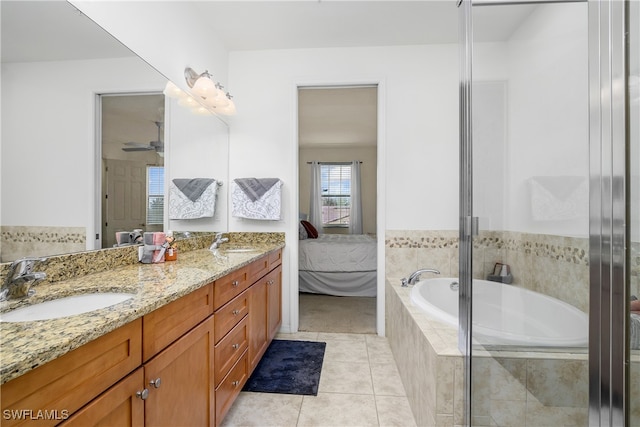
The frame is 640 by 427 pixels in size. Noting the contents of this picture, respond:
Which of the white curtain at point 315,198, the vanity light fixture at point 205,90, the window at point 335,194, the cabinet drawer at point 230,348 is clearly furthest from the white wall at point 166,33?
the window at point 335,194

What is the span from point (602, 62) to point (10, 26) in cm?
177

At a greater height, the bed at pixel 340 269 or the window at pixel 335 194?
the window at pixel 335 194

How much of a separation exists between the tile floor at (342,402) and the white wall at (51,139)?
1.29 meters

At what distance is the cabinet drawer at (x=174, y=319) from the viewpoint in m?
0.82

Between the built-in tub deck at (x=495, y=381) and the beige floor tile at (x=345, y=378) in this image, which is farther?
the beige floor tile at (x=345, y=378)

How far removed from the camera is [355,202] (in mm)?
6234

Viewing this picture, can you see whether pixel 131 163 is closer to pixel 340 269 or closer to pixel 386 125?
pixel 386 125

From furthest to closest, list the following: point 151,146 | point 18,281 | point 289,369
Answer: point 289,369 → point 151,146 → point 18,281

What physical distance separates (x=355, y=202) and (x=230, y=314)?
5.03 metres

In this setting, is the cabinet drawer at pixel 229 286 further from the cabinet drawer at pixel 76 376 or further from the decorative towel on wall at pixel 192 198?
the decorative towel on wall at pixel 192 198

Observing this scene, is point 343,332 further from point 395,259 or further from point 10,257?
point 10,257

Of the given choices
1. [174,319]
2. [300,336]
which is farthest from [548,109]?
[300,336]

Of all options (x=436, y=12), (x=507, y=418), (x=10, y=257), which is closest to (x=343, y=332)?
(x=507, y=418)

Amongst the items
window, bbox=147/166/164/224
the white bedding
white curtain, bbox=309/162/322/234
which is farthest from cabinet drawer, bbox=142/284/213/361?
white curtain, bbox=309/162/322/234
